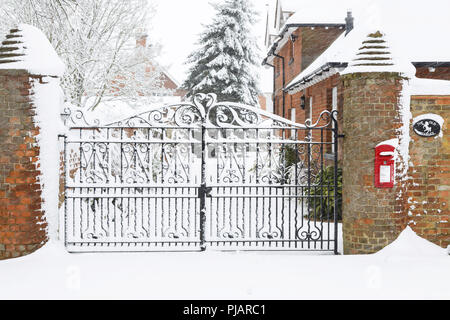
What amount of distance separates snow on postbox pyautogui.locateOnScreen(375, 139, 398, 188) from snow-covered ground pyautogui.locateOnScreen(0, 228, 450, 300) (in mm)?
868

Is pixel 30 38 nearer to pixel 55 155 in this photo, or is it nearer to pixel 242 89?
pixel 55 155

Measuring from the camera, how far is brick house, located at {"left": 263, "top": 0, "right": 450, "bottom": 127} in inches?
468

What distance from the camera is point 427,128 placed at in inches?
257

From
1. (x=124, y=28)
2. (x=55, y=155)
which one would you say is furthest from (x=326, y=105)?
(x=55, y=155)

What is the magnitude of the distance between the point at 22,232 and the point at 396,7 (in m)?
12.7

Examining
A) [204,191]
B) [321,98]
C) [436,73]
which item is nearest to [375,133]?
[204,191]

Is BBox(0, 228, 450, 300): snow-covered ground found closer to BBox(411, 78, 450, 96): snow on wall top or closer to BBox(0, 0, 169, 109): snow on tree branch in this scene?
BBox(411, 78, 450, 96): snow on wall top

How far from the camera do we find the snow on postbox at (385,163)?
6340 millimetres

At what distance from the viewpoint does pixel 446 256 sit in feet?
21.3

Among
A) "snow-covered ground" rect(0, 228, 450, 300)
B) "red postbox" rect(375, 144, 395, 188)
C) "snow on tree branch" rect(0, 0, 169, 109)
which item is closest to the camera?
"snow-covered ground" rect(0, 228, 450, 300)

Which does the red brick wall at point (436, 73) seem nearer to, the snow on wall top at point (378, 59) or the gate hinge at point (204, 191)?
the snow on wall top at point (378, 59)

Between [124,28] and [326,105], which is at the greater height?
[124,28]

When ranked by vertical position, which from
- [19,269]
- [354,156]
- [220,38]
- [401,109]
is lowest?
[19,269]

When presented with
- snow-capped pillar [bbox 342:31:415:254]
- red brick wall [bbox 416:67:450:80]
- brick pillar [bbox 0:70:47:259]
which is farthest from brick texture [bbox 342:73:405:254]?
red brick wall [bbox 416:67:450:80]
